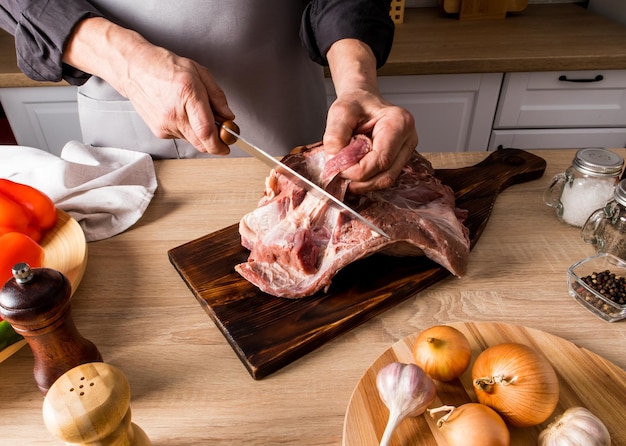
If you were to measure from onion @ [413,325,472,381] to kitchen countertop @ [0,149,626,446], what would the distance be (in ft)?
0.43

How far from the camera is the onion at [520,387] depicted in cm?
72

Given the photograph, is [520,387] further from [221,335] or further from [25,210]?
[25,210]

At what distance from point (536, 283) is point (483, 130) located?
1.56 m

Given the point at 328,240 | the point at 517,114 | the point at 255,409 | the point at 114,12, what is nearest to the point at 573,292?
the point at 328,240

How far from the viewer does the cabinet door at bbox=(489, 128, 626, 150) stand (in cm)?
243

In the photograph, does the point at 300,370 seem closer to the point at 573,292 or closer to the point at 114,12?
the point at 573,292

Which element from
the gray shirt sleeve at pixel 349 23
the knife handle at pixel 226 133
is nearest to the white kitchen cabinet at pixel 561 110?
the gray shirt sleeve at pixel 349 23

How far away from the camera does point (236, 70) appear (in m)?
1.46

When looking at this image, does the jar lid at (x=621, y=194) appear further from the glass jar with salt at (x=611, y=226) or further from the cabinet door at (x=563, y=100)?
the cabinet door at (x=563, y=100)

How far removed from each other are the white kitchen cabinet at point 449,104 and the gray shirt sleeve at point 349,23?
0.88 meters

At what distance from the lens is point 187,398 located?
33.1 inches

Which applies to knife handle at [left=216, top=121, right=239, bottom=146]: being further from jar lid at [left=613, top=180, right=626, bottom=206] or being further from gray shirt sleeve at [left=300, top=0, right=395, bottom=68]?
jar lid at [left=613, top=180, right=626, bottom=206]

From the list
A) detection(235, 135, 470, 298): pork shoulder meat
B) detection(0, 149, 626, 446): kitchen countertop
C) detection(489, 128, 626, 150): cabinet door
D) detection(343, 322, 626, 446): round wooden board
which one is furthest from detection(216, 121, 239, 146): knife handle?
Answer: detection(489, 128, 626, 150): cabinet door

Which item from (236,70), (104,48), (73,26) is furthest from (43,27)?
(236,70)
